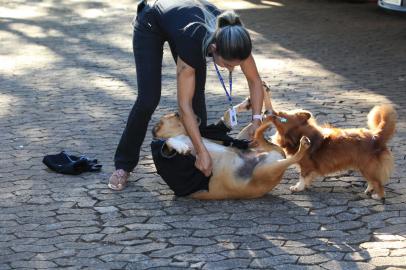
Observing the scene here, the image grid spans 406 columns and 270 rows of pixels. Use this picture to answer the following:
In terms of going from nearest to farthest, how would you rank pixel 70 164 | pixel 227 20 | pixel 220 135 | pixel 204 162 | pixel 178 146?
pixel 227 20 → pixel 204 162 → pixel 178 146 → pixel 220 135 → pixel 70 164

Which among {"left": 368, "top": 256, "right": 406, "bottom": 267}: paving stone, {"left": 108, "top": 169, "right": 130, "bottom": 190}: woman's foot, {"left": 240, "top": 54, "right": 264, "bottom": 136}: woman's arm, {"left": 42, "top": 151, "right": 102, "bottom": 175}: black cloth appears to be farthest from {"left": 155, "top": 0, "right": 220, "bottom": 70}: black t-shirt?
{"left": 368, "top": 256, "right": 406, "bottom": 267}: paving stone

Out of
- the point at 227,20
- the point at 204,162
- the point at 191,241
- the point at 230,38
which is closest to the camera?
the point at 230,38

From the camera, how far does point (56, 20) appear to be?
15.1m

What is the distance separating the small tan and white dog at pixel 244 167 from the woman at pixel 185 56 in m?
0.16

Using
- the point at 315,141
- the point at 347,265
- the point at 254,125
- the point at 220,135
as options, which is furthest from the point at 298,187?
the point at 347,265

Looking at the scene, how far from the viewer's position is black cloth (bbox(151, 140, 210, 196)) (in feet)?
18.3

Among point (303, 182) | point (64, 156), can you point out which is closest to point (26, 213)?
point (64, 156)

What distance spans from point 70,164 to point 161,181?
0.84 meters

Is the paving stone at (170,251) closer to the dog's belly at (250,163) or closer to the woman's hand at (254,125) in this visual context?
the dog's belly at (250,163)

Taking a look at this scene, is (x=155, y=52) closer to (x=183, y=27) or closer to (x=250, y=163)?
(x=183, y=27)

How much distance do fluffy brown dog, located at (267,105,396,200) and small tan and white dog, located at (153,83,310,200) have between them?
0.54 ft

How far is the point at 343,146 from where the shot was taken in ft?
18.5

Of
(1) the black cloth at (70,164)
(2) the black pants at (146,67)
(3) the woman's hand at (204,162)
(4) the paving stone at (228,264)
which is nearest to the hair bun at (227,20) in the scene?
(2) the black pants at (146,67)

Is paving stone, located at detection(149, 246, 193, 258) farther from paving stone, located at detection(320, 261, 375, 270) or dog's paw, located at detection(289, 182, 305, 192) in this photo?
dog's paw, located at detection(289, 182, 305, 192)
